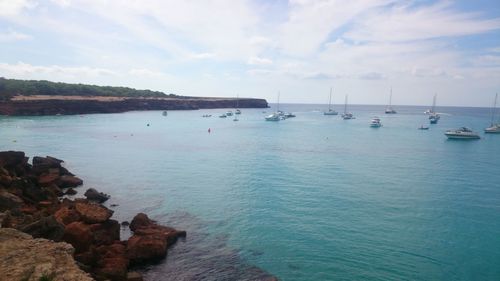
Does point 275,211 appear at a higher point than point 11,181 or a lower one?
lower

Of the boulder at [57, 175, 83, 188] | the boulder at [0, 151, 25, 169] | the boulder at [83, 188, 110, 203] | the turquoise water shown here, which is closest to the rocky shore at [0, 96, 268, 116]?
the turquoise water

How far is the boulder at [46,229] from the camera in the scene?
685 inches

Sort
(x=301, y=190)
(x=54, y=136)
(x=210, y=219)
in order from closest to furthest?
(x=210, y=219), (x=301, y=190), (x=54, y=136)

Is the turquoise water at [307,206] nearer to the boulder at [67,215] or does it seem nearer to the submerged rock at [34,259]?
the submerged rock at [34,259]

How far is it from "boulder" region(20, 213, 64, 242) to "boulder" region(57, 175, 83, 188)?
1882 cm

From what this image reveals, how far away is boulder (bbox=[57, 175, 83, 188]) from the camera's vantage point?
35.2 m

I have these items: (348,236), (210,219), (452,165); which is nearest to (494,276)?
(348,236)

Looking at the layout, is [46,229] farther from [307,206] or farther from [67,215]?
[307,206]

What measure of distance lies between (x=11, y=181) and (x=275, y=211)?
20365 mm

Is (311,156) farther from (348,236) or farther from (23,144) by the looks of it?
(23,144)

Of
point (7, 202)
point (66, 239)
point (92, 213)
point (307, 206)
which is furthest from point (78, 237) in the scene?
point (307, 206)

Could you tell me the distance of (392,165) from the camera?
53062 millimetres

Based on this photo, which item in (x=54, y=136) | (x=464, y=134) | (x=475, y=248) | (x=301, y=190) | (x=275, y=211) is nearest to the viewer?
(x=475, y=248)

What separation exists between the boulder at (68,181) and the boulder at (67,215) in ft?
43.4
